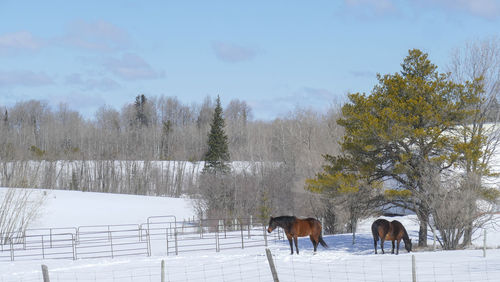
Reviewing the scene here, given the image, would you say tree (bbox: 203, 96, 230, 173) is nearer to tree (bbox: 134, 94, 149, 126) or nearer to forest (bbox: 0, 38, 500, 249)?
forest (bbox: 0, 38, 500, 249)

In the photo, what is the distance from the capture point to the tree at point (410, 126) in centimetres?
2450

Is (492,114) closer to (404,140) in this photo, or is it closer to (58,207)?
(404,140)

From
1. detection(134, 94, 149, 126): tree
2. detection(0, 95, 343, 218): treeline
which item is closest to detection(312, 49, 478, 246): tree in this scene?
detection(0, 95, 343, 218): treeline

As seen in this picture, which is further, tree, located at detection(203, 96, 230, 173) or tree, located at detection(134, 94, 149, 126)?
tree, located at detection(134, 94, 149, 126)

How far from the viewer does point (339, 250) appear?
24875mm

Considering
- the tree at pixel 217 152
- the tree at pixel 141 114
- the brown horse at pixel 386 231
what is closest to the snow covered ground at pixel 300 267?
the brown horse at pixel 386 231

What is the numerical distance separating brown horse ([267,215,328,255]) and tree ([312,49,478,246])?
3672 millimetres

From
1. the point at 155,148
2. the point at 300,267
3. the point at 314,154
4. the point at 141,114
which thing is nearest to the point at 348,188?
the point at 300,267

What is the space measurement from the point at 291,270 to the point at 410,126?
9.74 metres

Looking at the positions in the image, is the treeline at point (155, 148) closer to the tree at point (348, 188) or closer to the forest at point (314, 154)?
the forest at point (314, 154)

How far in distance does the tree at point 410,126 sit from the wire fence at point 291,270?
536 centimetres

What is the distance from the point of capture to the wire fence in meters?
15.7

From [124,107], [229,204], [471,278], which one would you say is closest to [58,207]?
[229,204]

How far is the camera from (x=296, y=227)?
22984mm
